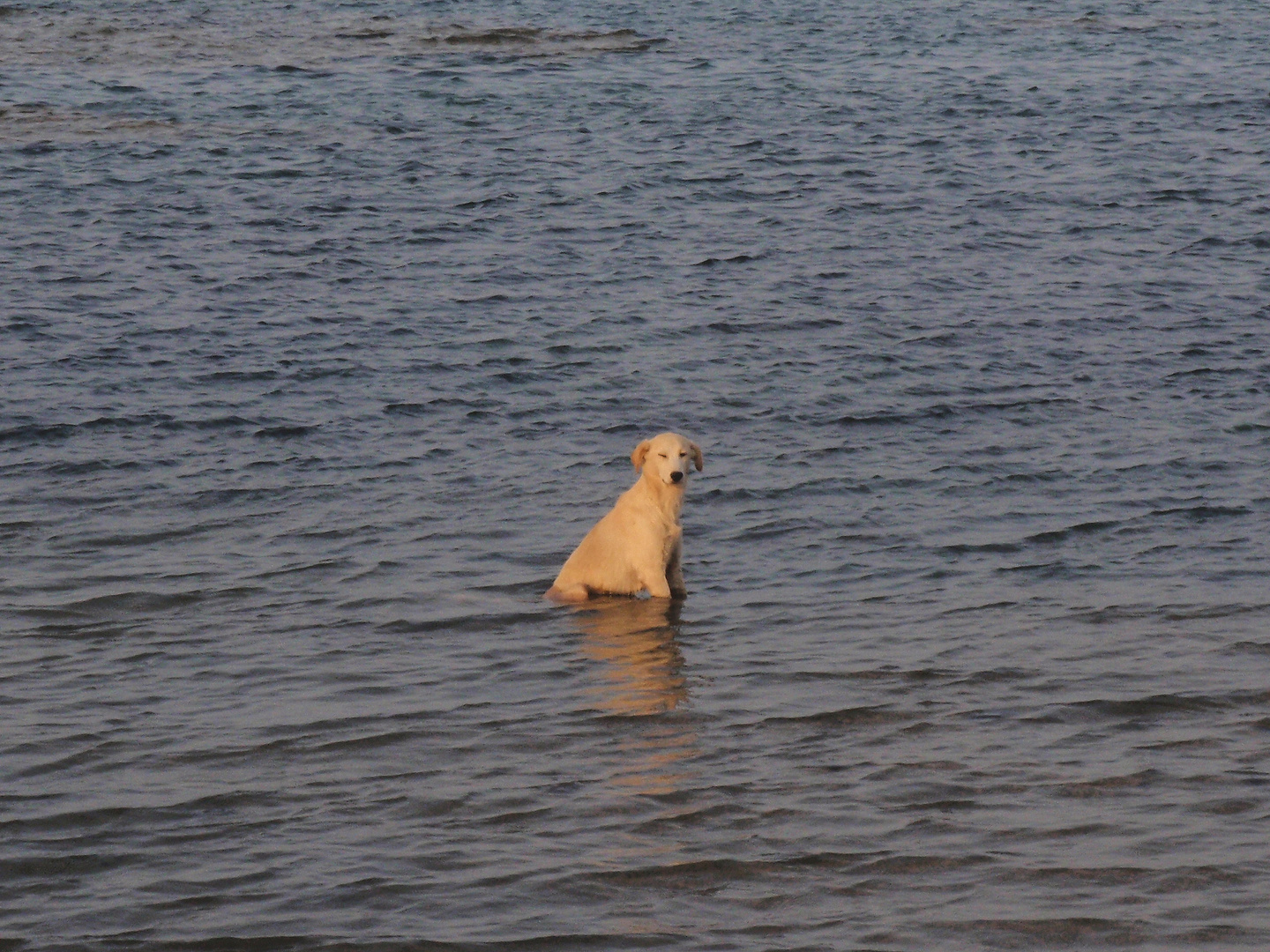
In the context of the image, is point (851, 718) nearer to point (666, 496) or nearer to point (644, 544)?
point (644, 544)

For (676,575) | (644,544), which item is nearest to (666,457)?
(644,544)

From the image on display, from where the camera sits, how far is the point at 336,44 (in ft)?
137

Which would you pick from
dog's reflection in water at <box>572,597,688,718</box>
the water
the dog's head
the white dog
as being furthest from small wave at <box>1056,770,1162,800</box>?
the dog's head

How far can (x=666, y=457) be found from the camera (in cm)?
1348

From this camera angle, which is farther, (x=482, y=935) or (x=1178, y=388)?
(x=1178, y=388)

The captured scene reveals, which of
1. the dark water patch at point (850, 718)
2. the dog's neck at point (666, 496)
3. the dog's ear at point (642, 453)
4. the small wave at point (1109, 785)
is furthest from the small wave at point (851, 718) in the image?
the dog's ear at point (642, 453)

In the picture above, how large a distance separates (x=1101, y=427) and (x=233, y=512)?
822 centimetres

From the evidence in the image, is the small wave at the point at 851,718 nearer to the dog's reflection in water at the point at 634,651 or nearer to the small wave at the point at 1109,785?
the dog's reflection in water at the point at 634,651

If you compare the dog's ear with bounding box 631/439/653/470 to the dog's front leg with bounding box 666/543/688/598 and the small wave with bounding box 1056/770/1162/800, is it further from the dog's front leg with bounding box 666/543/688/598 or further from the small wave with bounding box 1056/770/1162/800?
the small wave with bounding box 1056/770/1162/800

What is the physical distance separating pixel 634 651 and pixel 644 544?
3.96 feet

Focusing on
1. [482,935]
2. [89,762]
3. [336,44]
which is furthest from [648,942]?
[336,44]

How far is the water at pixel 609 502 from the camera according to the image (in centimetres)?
909

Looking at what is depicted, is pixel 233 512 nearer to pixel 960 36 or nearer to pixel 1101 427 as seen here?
pixel 1101 427

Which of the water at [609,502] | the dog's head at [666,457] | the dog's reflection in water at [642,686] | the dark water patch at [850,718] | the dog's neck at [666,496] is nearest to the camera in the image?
the water at [609,502]
